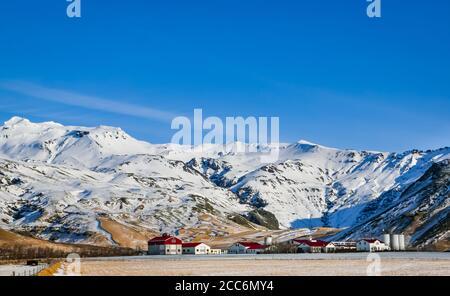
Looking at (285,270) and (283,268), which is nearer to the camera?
(285,270)

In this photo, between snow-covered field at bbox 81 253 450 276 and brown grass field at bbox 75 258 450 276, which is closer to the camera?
brown grass field at bbox 75 258 450 276

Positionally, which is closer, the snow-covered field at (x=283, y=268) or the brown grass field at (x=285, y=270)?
the brown grass field at (x=285, y=270)

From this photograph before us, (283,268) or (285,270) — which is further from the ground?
(283,268)
